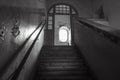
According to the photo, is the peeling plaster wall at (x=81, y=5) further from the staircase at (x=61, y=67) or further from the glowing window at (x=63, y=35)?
the staircase at (x=61, y=67)

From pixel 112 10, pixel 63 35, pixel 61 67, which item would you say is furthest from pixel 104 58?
pixel 63 35

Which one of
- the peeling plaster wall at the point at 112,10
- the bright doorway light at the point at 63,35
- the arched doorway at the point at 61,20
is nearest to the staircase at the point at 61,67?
the peeling plaster wall at the point at 112,10

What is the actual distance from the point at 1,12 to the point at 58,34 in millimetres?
11331

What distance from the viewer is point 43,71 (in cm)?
376

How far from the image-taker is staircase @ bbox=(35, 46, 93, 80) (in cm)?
351

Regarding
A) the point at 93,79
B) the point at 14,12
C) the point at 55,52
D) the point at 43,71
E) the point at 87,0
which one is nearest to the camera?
the point at 14,12

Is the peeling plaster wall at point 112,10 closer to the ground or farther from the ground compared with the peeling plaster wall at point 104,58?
farther from the ground

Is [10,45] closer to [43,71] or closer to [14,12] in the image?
[14,12]

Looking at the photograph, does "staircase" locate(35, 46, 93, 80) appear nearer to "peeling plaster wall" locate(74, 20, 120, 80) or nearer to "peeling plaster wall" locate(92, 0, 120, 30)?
"peeling plaster wall" locate(74, 20, 120, 80)

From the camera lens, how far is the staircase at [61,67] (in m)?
3.51

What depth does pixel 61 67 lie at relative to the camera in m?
3.87

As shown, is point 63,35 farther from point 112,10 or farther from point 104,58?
point 104,58

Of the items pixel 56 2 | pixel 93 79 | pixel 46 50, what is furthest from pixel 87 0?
pixel 93 79

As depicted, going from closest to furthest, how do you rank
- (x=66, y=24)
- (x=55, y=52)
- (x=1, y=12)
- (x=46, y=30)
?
(x=1, y=12) → (x=55, y=52) → (x=46, y=30) → (x=66, y=24)
